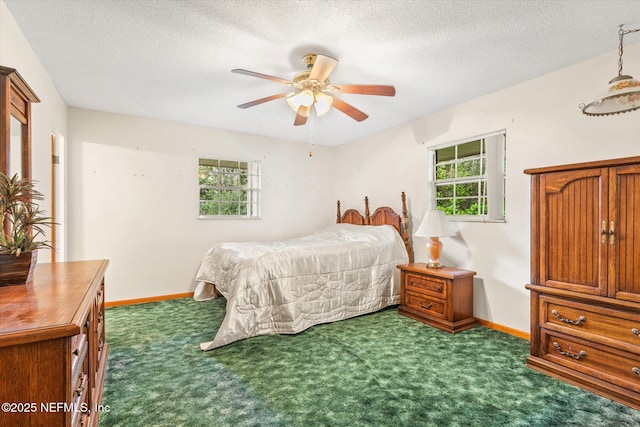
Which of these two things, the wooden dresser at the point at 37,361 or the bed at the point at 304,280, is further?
the bed at the point at 304,280

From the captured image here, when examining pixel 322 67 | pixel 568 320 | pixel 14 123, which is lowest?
pixel 568 320

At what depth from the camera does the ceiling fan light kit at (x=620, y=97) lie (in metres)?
2.10

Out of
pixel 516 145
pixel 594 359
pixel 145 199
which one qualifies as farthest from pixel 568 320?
pixel 145 199

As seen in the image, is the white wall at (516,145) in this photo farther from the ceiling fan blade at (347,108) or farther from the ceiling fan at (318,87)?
the ceiling fan at (318,87)

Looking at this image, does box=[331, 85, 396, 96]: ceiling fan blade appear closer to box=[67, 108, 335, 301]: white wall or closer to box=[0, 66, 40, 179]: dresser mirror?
box=[0, 66, 40, 179]: dresser mirror

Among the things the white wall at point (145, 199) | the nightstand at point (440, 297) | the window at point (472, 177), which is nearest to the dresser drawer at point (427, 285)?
the nightstand at point (440, 297)

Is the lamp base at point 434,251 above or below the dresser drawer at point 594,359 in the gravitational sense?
above

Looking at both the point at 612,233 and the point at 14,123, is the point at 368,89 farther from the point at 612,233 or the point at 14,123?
→ the point at 14,123

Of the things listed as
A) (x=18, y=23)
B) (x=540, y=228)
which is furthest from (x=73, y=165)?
(x=540, y=228)

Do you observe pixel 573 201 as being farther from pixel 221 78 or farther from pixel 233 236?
pixel 233 236

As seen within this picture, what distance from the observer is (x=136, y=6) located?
6.61 feet

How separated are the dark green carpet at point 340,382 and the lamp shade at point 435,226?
100 cm

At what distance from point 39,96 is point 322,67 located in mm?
2382

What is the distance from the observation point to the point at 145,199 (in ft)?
14.4
